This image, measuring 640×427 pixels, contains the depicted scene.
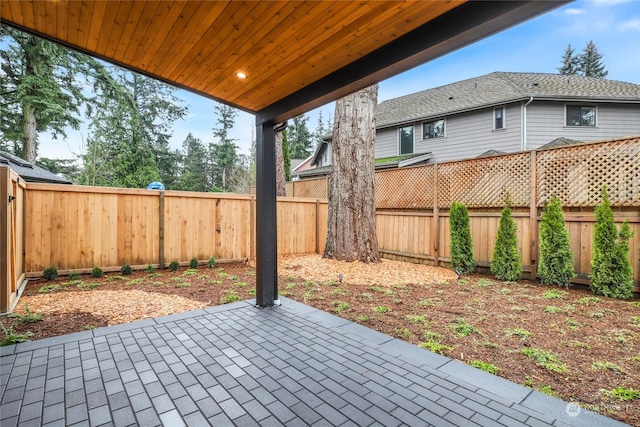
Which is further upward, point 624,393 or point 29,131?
point 29,131

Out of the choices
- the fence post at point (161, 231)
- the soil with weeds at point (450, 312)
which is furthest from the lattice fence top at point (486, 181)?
the fence post at point (161, 231)

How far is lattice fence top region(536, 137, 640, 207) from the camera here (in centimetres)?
439

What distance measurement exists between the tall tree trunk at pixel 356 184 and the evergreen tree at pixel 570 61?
29.7 meters

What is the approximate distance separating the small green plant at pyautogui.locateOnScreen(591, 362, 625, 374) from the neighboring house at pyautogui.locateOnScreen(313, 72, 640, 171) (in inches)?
371

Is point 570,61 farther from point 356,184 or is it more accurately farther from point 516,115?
point 356,184

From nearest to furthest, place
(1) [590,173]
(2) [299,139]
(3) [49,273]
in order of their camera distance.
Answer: (1) [590,173] → (3) [49,273] → (2) [299,139]

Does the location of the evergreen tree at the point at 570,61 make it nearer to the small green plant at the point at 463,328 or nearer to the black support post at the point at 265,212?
the small green plant at the point at 463,328

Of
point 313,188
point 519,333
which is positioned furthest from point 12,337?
point 313,188

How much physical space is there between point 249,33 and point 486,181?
5.47 meters

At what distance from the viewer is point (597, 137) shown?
10.3 metres

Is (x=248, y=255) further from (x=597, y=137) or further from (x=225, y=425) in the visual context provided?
(x=597, y=137)

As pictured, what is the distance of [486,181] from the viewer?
5.99 meters

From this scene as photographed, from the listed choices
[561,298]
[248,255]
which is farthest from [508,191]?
[248,255]

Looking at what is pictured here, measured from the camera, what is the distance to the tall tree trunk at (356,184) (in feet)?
21.4
